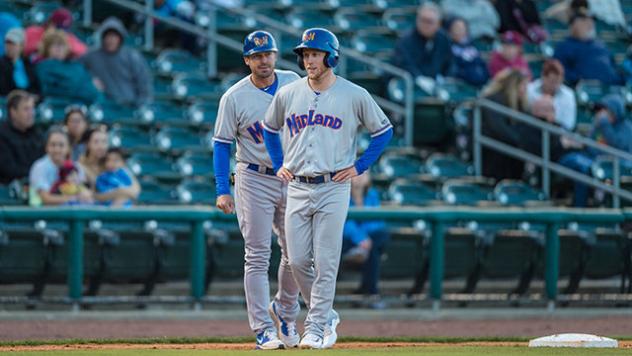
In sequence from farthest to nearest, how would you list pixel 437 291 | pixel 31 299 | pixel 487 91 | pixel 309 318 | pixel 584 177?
pixel 487 91 → pixel 584 177 → pixel 437 291 → pixel 31 299 → pixel 309 318

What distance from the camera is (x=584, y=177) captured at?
45.0 ft

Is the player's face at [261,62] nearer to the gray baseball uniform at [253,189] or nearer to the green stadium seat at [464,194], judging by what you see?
the gray baseball uniform at [253,189]

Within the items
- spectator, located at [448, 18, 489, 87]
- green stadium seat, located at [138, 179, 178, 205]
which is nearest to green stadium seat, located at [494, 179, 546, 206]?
spectator, located at [448, 18, 489, 87]

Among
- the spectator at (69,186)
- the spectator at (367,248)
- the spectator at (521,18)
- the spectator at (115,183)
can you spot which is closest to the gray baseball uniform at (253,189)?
the spectator at (367,248)

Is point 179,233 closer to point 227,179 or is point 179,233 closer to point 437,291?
point 437,291

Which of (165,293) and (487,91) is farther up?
(487,91)

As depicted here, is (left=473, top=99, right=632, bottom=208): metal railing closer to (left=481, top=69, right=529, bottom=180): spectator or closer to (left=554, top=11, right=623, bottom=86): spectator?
(left=481, top=69, right=529, bottom=180): spectator

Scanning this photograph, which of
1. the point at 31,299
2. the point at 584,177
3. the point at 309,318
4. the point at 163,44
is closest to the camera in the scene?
the point at 309,318

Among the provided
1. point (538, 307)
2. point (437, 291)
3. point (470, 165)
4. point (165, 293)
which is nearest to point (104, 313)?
point (165, 293)

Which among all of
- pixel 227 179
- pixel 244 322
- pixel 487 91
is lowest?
pixel 244 322

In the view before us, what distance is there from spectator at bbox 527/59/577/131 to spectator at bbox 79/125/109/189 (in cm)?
467

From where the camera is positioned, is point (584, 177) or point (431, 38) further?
point (431, 38)

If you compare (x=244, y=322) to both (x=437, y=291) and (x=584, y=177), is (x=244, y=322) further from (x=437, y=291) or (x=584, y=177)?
(x=584, y=177)

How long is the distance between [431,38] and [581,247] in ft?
11.4
